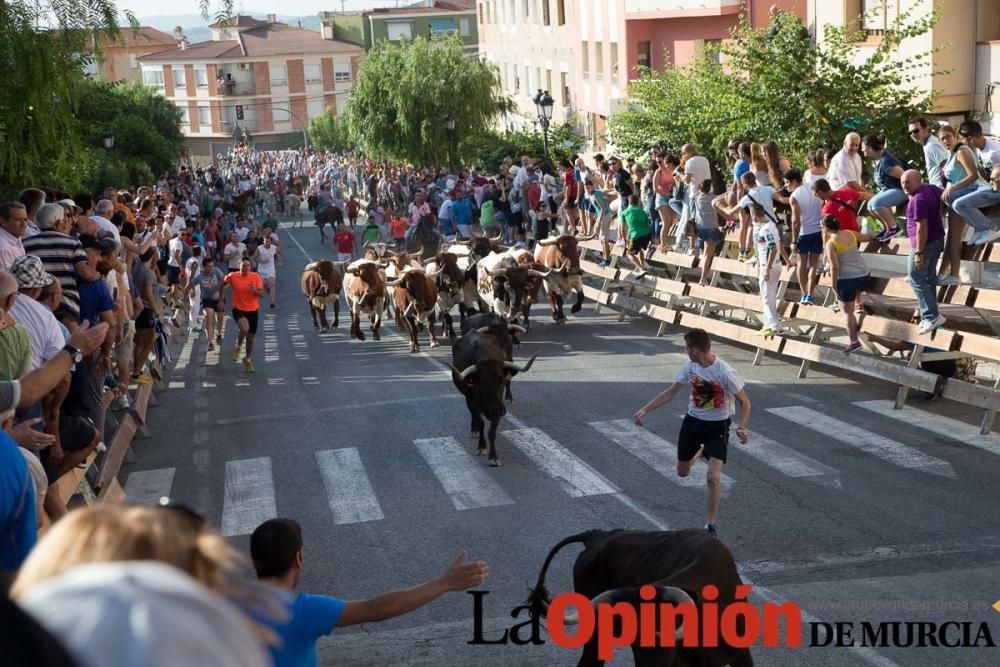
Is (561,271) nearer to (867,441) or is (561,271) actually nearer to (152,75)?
(867,441)

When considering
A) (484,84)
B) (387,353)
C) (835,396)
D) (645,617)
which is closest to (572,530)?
(645,617)

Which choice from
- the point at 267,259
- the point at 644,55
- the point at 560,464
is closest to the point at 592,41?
the point at 644,55

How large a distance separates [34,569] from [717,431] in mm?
9379

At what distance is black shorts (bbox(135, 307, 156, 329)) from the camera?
18344 mm

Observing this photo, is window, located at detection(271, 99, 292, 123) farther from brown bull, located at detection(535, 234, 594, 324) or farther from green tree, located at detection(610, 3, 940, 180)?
brown bull, located at detection(535, 234, 594, 324)

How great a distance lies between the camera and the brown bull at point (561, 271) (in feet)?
81.8

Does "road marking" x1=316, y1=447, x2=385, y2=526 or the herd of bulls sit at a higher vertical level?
the herd of bulls

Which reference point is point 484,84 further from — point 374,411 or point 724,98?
point 374,411

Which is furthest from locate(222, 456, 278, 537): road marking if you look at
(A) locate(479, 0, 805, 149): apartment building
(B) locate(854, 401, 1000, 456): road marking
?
(A) locate(479, 0, 805, 149): apartment building

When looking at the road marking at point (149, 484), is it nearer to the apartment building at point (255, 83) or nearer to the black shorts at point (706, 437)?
the black shorts at point (706, 437)

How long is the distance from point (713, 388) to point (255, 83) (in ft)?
375

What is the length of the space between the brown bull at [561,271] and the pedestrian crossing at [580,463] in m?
8.89

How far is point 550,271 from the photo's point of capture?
977 inches

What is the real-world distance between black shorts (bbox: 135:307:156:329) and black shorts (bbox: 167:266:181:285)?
8.44 metres
